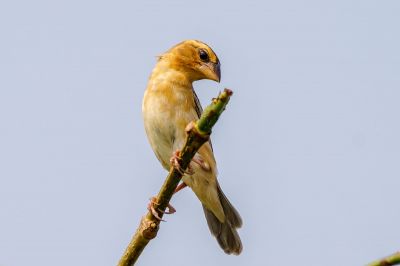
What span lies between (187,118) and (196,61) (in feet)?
2.76

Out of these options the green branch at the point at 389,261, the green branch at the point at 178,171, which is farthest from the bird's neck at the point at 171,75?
the green branch at the point at 389,261

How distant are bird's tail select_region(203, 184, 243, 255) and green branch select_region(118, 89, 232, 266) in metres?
3.65

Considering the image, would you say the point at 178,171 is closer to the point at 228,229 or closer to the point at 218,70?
the point at 218,70

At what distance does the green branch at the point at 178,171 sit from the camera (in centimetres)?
267

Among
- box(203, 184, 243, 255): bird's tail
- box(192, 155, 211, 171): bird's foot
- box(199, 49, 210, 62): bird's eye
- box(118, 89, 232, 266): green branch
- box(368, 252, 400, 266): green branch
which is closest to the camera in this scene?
box(368, 252, 400, 266): green branch

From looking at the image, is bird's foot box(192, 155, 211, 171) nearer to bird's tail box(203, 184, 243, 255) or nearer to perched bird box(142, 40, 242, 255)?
perched bird box(142, 40, 242, 255)

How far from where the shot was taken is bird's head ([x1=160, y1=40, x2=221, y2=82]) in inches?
262

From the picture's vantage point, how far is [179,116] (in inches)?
245

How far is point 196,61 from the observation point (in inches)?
268

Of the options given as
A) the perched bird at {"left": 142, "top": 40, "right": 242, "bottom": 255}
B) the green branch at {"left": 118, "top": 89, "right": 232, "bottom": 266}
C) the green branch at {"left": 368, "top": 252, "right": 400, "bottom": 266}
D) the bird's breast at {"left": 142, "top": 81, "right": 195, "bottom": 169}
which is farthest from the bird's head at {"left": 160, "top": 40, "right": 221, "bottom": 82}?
the green branch at {"left": 368, "top": 252, "right": 400, "bottom": 266}

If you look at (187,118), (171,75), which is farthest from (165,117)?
(171,75)

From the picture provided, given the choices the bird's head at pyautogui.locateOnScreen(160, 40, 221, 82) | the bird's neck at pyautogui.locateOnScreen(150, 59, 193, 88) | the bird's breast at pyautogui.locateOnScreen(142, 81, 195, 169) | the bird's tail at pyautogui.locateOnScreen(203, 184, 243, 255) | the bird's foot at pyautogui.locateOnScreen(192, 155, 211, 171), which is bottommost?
the bird's tail at pyautogui.locateOnScreen(203, 184, 243, 255)

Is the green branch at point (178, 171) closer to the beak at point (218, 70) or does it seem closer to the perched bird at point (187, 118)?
the perched bird at point (187, 118)

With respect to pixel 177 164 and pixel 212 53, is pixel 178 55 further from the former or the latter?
pixel 177 164
